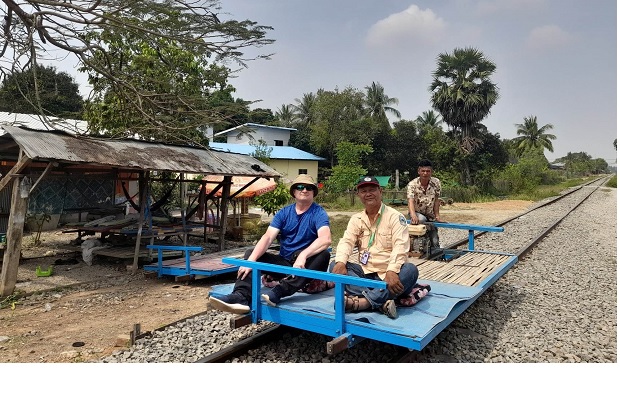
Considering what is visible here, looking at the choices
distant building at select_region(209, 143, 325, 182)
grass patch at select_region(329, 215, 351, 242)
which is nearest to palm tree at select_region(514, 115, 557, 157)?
distant building at select_region(209, 143, 325, 182)

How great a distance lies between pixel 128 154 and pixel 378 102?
3942 centimetres

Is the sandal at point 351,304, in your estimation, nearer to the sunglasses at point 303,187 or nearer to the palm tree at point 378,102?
the sunglasses at point 303,187

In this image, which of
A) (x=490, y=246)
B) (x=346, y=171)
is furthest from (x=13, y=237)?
(x=346, y=171)

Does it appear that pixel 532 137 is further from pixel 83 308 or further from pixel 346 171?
pixel 83 308

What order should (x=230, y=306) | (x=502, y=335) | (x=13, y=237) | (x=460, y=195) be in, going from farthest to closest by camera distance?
(x=460, y=195) → (x=13, y=237) → (x=502, y=335) → (x=230, y=306)

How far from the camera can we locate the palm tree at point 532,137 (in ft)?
198

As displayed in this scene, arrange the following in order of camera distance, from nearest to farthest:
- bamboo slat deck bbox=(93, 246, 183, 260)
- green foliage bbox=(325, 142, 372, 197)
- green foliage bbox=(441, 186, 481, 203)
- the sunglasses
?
the sunglasses
bamboo slat deck bbox=(93, 246, 183, 260)
green foliage bbox=(325, 142, 372, 197)
green foliage bbox=(441, 186, 481, 203)

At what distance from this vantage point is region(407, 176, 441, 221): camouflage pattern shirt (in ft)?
23.1

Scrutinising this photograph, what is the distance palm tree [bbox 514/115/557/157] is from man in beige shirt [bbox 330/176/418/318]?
62.5m

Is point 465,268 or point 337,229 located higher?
point 465,268

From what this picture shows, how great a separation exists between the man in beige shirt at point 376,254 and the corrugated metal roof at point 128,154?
4.62 m

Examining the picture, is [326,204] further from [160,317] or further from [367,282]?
[367,282]

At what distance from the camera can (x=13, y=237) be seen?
21.8ft

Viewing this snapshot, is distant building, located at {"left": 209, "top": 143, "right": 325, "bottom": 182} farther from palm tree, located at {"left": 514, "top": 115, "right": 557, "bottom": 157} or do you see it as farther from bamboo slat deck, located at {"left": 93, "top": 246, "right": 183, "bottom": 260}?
palm tree, located at {"left": 514, "top": 115, "right": 557, "bottom": 157}
